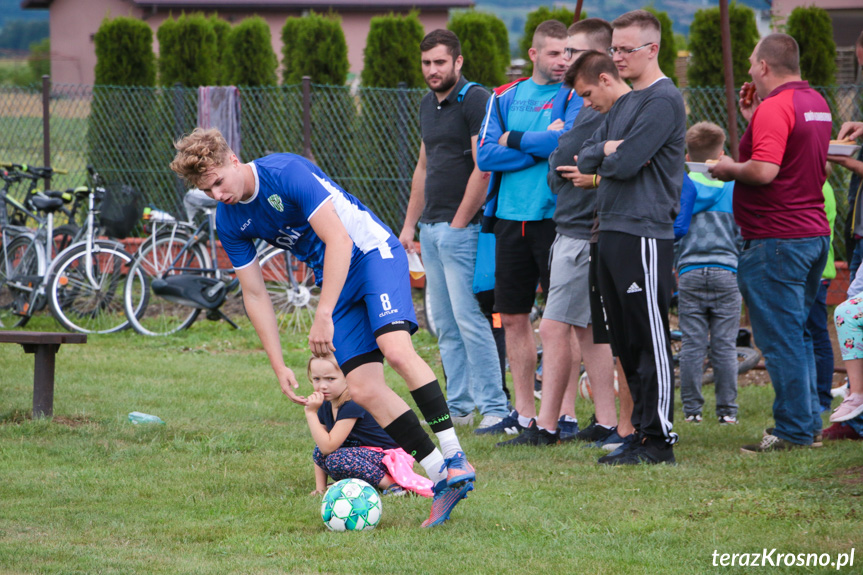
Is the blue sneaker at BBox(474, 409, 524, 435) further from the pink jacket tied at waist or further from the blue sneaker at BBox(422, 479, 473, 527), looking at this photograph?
the blue sneaker at BBox(422, 479, 473, 527)

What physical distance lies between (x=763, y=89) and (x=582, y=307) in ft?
5.08

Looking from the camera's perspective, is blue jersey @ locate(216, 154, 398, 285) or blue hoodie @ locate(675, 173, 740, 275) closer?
blue jersey @ locate(216, 154, 398, 285)

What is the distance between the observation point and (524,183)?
5.78 meters

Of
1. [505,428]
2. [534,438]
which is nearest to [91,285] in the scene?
[505,428]

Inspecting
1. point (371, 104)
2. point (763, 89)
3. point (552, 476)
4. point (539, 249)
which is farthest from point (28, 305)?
point (763, 89)

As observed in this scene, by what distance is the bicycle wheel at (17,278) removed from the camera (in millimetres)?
9852

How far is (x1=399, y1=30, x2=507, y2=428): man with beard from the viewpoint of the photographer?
243 inches

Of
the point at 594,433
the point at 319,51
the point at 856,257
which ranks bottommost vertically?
the point at 594,433

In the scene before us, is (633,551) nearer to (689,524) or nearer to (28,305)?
(689,524)

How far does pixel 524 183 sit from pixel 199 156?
240cm

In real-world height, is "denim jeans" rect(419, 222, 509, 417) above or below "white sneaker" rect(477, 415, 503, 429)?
above

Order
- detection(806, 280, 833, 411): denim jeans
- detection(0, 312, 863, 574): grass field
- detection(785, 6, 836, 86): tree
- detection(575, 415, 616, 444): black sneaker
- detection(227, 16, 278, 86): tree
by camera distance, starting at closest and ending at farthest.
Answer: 1. detection(0, 312, 863, 574): grass field
2. detection(575, 415, 616, 444): black sneaker
3. detection(806, 280, 833, 411): denim jeans
4. detection(785, 6, 836, 86): tree
5. detection(227, 16, 278, 86): tree

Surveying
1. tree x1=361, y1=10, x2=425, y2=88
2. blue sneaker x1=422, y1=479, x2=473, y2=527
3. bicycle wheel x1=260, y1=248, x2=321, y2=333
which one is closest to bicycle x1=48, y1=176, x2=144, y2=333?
bicycle wheel x1=260, y1=248, x2=321, y2=333

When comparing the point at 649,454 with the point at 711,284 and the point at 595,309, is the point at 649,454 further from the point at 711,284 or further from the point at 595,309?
the point at 711,284
